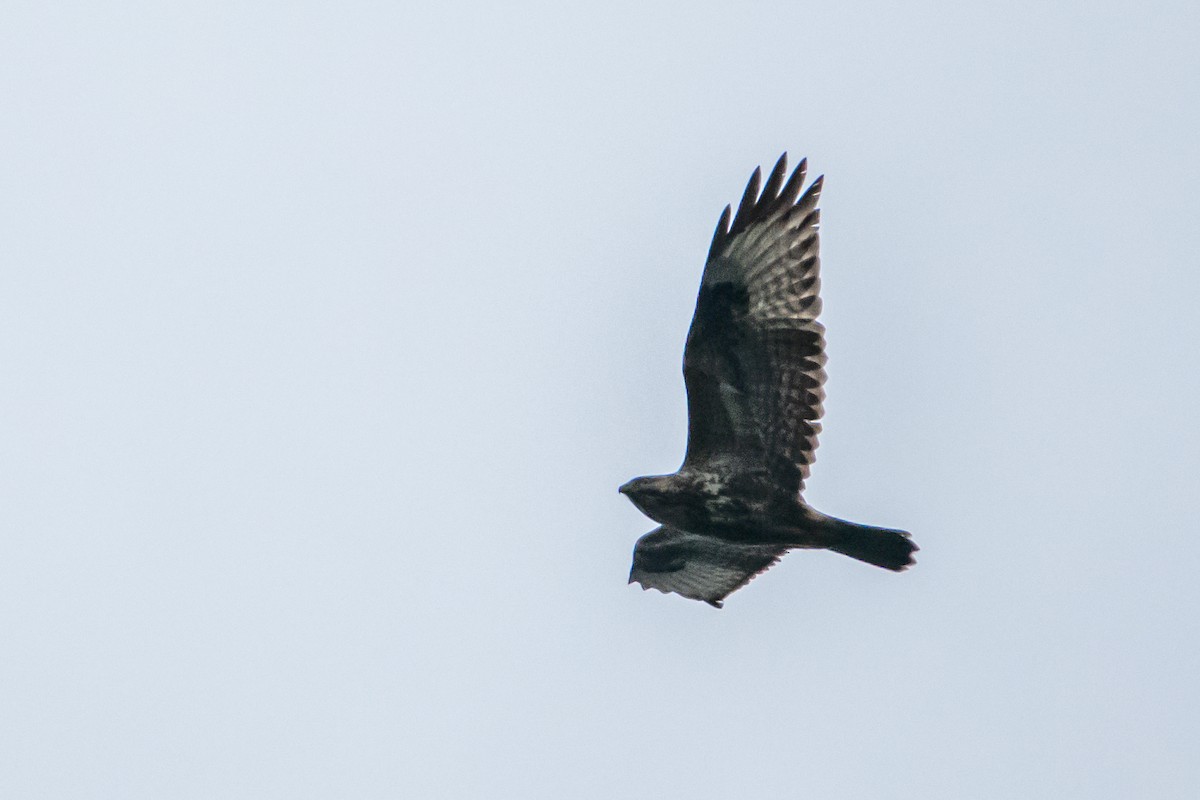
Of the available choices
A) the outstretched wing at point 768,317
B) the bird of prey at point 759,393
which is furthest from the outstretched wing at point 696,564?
the outstretched wing at point 768,317

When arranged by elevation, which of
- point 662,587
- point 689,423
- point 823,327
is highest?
point 823,327

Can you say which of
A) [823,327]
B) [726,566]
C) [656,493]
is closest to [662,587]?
[726,566]

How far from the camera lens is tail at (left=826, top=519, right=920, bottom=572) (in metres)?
12.5

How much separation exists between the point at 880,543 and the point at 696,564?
2231 millimetres

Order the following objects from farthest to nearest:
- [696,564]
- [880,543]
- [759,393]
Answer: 1. [696,564]
2. [759,393]
3. [880,543]

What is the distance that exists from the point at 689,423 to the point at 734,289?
1037mm

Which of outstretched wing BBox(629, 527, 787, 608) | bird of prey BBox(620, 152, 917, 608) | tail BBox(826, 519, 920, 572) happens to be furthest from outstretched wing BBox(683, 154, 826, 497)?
outstretched wing BBox(629, 527, 787, 608)

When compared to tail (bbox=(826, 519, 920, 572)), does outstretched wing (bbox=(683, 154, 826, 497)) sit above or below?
above

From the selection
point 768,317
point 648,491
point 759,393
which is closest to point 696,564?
point 648,491

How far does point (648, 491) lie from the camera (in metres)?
12.8

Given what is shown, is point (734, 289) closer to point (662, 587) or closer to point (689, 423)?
point (689, 423)

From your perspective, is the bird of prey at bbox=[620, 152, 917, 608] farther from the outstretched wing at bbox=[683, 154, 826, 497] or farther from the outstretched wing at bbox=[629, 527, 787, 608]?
the outstretched wing at bbox=[629, 527, 787, 608]

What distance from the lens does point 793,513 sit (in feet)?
41.7

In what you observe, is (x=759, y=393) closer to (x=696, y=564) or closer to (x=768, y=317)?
(x=768, y=317)
